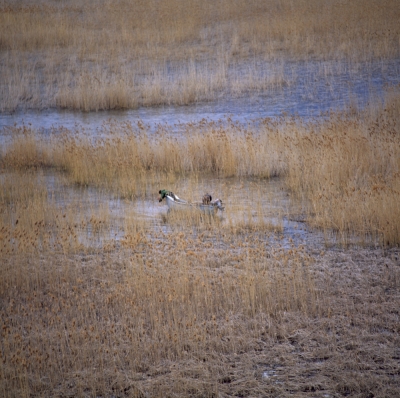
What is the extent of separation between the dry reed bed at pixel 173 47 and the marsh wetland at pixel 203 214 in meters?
0.07

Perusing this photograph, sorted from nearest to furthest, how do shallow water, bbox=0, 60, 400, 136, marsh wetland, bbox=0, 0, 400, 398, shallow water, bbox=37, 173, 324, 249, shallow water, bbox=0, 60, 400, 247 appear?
marsh wetland, bbox=0, 0, 400, 398
shallow water, bbox=37, 173, 324, 249
shallow water, bbox=0, 60, 400, 247
shallow water, bbox=0, 60, 400, 136

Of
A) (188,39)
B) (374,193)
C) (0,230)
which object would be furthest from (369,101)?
(0,230)

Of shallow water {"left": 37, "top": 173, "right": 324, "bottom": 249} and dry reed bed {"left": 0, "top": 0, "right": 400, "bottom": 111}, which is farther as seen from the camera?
dry reed bed {"left": 0, "top": 0, "right": 400, "bottom": 111}

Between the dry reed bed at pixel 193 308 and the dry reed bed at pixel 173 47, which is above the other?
the dry reed bed at pixel 173 47

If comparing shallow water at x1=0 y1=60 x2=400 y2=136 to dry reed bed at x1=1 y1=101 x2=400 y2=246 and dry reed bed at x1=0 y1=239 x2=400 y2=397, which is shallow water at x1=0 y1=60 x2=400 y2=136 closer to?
dry reed bed at x1=1 y1=101 x2=400 y2=246

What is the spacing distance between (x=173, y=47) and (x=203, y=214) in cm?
1068

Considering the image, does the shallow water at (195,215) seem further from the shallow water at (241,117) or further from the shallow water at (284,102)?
the shallow water at (284,102)

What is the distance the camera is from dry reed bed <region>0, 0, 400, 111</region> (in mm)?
15406

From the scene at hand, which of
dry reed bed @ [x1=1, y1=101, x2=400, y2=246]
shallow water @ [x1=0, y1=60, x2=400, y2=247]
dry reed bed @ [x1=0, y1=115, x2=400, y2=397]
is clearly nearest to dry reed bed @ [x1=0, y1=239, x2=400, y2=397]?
dry reed bed @ [x1=0, y1=115, x2=400, y2=397]

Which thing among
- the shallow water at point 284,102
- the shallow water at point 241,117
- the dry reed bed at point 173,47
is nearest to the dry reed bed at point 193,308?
the shallow water at point 241,117

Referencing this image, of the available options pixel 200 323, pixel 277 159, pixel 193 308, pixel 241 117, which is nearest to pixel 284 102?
pixel 241 117

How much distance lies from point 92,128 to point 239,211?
642cm

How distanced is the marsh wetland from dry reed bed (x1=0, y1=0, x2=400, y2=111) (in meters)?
0.07

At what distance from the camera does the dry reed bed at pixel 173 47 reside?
15406 millimetres
